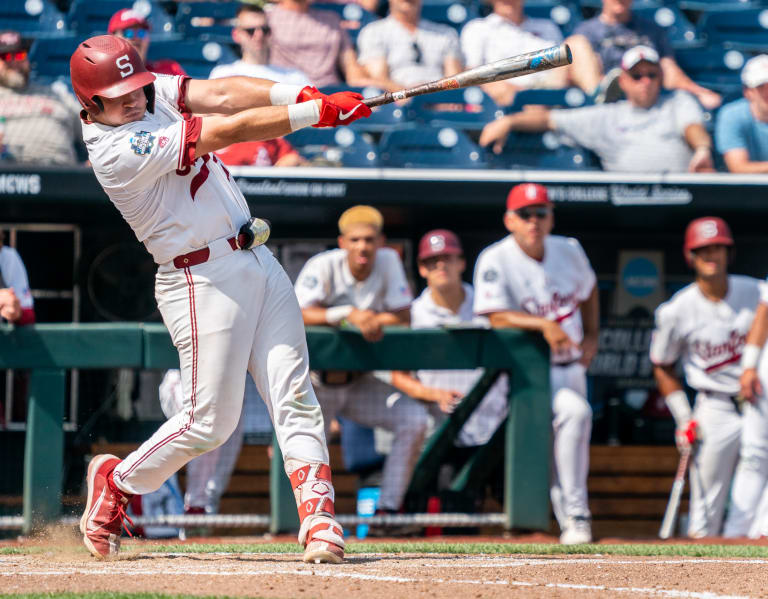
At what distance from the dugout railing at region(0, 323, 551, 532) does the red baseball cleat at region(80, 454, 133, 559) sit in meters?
1.20

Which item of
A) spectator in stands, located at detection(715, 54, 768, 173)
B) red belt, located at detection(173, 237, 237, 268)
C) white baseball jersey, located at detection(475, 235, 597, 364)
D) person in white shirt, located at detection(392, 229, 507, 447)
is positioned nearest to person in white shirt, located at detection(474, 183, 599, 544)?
white baseball jersey, located at detection(475, 235, 597, 364)

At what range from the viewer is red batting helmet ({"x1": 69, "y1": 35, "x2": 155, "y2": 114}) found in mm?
3184

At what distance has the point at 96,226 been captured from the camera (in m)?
6.35

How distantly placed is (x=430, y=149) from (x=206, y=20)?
2.05 metres

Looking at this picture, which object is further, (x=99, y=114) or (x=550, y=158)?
(x=550, y=158)

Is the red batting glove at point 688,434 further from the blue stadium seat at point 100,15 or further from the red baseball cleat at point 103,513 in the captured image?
the blue stadium seat at point 100,15

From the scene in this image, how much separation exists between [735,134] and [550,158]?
3.24 ft

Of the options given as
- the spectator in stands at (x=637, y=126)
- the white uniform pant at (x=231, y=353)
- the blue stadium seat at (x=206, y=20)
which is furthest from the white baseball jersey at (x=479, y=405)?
the blue stadium seat at (x=206, y=20)

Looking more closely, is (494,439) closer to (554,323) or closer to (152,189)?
(554,323)

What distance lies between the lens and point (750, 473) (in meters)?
5.25

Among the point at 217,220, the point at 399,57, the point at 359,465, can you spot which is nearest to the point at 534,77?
the point at 399,57

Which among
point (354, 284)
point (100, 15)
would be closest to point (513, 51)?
point (354, 284)

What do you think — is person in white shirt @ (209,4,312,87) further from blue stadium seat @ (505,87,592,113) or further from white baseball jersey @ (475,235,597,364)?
white baseball jersey @ (475,235,597,364)

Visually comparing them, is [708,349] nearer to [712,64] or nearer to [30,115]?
[712,64]
